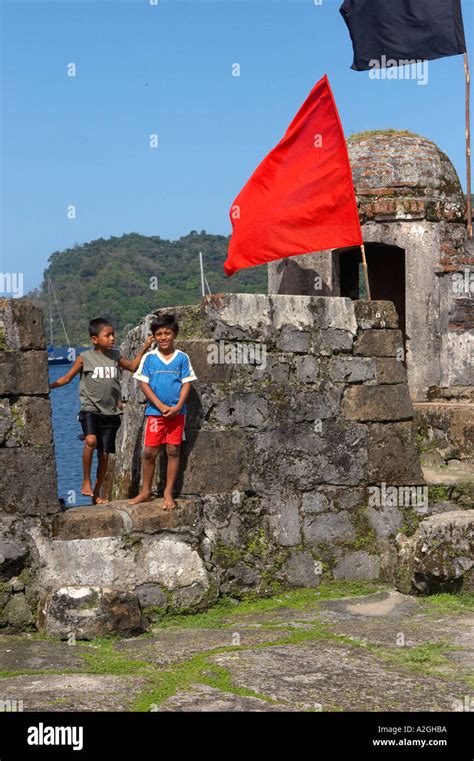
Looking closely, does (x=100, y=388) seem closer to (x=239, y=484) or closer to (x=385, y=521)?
(x=239, y=484)

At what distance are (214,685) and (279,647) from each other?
76cm

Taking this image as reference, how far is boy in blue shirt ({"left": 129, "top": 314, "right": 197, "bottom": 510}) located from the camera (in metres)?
6.10

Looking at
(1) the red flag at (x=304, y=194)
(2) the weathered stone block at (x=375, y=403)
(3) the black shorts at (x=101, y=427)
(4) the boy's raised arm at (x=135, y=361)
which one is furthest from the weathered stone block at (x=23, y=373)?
(1) the red flag at (x=304, y=194)

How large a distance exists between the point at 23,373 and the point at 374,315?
256 cm

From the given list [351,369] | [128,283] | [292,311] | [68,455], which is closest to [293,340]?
[292,311]

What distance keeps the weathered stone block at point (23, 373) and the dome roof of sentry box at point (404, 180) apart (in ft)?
16.2

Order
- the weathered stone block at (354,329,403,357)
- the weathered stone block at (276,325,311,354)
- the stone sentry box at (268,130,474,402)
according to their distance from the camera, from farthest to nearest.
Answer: the stone sentry box at (268,130,474,402) → the weathered stone block at (354,329,403,357) → the weathered stone block at (276,325,311,354)

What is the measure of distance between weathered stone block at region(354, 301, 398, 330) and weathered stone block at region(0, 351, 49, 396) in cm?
230

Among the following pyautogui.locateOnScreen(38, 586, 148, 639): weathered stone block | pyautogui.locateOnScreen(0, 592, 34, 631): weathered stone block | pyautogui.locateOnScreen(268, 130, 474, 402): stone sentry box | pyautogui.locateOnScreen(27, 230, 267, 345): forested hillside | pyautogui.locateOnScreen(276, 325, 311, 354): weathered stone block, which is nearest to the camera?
pyautogui.locateOnScreen(38, 586, 148, 639): weathered stone block

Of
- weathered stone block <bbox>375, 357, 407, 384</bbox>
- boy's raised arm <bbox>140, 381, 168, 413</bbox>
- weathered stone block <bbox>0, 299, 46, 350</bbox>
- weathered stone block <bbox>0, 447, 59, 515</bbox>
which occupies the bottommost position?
weathered stone block <bbox>0, 447, 59, 515</bbox>

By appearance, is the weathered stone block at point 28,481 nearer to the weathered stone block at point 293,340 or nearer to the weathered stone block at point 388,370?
the weathered stone block at point 293,340

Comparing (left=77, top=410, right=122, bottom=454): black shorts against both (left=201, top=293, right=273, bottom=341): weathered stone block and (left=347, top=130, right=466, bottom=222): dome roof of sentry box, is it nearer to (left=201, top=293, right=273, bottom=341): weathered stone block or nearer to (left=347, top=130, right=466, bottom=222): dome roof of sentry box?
(left=201, top=293, right=273, bottom=341): weathered stone block

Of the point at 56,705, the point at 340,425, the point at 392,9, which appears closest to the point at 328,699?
the point at 56,705

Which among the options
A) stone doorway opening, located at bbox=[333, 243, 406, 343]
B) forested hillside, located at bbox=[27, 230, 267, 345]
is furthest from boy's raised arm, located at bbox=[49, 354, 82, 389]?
forested hillside, located at bbox=[27, 230, 267, 345]
